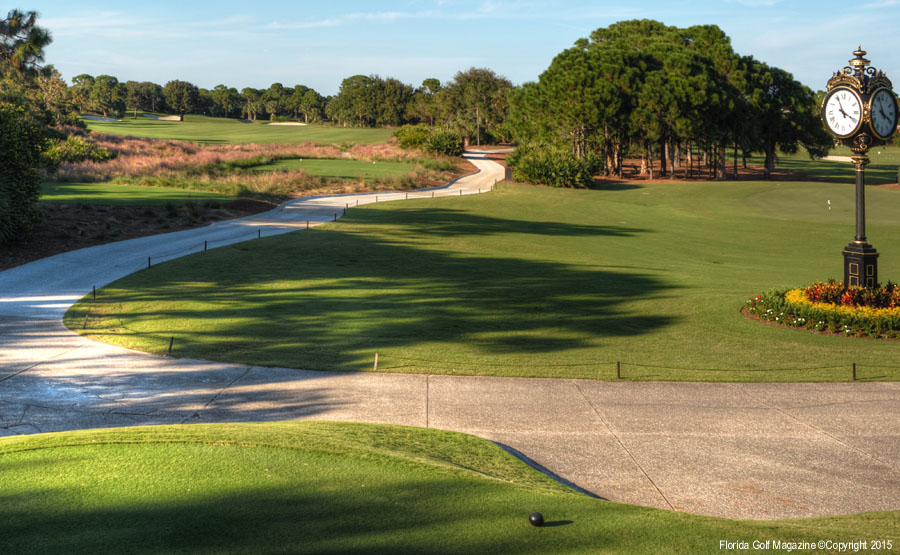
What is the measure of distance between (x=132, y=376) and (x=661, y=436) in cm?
843

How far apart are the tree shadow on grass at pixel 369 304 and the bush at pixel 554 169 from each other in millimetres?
37565

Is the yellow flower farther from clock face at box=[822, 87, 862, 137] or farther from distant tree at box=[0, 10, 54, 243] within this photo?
distant tree at box=[0, 10, 54, 243]

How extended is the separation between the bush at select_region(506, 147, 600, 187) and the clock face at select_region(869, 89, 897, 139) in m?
46.2

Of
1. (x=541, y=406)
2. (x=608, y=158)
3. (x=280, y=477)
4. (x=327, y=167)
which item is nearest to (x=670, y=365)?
(x=541, y=406)

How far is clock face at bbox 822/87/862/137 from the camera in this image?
16.4 meters

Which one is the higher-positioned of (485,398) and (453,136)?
(453,136)

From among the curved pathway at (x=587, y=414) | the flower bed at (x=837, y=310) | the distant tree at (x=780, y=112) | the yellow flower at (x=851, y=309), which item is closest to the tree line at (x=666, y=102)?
the distant tree at (x=780, y=112)

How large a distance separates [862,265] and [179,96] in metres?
202

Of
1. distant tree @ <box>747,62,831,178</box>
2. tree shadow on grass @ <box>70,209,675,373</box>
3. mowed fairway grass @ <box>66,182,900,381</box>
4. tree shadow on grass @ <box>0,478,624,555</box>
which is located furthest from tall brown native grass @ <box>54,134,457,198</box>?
tree shadow on grass @ <box>0,478,624,555</box>

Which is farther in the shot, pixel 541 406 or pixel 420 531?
pixel 541 406

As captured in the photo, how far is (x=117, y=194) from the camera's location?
38906 millimetres

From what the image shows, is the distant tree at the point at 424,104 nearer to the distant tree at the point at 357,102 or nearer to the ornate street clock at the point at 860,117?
the distant tree at the point at 357,102

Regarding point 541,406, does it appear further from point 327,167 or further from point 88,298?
point 327,167

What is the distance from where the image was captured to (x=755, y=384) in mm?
12469
